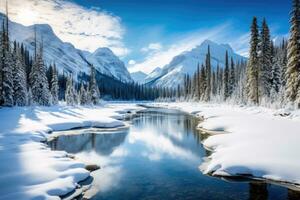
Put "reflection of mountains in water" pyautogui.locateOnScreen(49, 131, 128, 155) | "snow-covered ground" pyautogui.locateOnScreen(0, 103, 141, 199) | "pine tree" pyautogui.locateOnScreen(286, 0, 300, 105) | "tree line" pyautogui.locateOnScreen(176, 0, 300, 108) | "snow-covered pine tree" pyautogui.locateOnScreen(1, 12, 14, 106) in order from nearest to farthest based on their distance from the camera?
"snow-covered ground" pyautogui.locateOnScreen(0, 103, 141, 199) → "reflection of mountains in water" pyautogui.locateOnScreen(49, 131, 128, 155) → "pine tree" pyautogui.locateOnScreen(286, 0, 300, 105) → "tree line" pyautogui.locateOnScreen(176, 0, 300, 108) → "snow-covered pine tree" pyautogui.locateOnScreen(1, 12, 14, 106)

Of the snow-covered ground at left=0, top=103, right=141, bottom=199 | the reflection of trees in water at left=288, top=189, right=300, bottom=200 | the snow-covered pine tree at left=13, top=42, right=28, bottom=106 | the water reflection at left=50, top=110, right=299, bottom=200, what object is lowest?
the water reflection at left=50, top=110, right=299, bottom=200

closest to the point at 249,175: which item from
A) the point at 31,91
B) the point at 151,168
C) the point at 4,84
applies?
the point at 151,168

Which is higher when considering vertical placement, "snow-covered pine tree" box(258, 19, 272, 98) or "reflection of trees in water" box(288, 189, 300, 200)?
"snow-covered pine tree" box(258, 19, 272, 98)

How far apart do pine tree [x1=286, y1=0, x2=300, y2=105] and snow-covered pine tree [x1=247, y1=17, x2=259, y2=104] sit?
10495 mm

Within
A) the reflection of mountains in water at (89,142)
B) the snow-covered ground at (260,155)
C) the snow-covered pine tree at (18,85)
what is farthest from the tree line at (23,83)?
the snow-covered ground at (260,155)

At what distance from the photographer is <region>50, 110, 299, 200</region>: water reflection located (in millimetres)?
11477

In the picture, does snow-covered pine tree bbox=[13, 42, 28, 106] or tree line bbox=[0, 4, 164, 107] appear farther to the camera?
snow-covered pine tree bbox=[13, 42, 28, 106]

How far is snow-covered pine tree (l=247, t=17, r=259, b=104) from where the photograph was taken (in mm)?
45438

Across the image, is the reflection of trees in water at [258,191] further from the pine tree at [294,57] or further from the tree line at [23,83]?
the tree line at [23,83]

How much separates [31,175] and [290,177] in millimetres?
11304

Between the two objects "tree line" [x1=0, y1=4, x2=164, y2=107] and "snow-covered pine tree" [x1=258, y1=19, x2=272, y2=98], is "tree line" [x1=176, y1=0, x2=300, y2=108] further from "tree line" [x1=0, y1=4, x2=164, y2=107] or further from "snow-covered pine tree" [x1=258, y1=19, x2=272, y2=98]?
"tree line" [x1=0, y1=4, x2=164, y2=107]

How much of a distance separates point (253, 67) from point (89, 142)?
34.0 metres

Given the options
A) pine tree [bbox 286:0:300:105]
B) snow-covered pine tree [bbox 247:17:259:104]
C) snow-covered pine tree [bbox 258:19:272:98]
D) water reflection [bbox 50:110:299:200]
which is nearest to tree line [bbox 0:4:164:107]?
water reflection [bbox 50:110:299:200]

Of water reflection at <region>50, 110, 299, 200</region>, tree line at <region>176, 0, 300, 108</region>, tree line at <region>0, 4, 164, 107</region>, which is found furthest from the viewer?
tree line at <region>0, 4, 164, 107</region>
